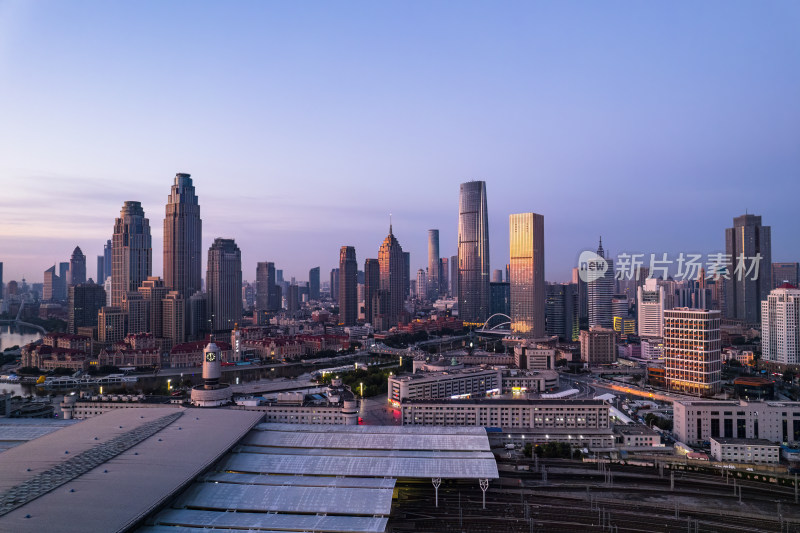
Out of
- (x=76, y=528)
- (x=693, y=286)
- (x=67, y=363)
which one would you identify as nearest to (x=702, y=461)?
(x=76, y=528)

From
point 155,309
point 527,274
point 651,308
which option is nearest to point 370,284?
point 527,274

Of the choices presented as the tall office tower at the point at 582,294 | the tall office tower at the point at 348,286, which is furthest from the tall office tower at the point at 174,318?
the tall office tower at the point at 582,294

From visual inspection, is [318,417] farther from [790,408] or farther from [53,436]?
[790,408]

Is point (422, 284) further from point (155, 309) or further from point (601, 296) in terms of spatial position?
point (155, 309)

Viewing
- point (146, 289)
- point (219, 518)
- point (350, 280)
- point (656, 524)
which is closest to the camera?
point (219, 518)

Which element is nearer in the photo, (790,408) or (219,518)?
(219,518)

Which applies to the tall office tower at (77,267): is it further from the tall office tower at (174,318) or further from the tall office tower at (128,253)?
the tall office tower at (174,318)
